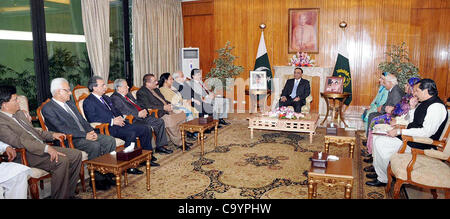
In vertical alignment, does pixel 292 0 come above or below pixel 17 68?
above

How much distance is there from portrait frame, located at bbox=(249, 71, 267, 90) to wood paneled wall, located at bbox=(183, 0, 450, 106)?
74 cm

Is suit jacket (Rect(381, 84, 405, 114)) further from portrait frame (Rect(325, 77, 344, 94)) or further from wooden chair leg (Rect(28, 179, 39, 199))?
wooden chair leg (Rect(28, 179, 39, 199))

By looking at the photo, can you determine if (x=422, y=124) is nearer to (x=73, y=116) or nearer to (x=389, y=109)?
(x=389, y=109)

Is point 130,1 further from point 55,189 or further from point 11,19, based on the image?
point 55,189

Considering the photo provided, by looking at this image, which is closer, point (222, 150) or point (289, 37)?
point (222, 150)

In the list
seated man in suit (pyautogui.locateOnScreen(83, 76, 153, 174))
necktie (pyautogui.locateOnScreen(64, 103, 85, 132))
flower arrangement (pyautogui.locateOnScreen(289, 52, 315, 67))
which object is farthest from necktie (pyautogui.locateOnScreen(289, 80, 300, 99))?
necktie (pyautogui.locateOnScreen(64, 103, 85, 132))

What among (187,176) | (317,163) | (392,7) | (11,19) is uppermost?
(392,7)

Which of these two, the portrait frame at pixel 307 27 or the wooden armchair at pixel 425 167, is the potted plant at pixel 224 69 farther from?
the wooden armchair at pixel 425 167

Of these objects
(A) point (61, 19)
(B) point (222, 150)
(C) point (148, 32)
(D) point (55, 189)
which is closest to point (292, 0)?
(C) point (148, 32)

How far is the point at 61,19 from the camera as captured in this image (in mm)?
5816

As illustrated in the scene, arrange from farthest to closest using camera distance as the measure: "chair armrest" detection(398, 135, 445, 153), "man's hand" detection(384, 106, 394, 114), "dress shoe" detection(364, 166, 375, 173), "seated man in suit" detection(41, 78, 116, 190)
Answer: "man's hand" detection(384, 106, 394, 114)
"dress shoe" detection(364, 166, 375, 173)
"seated man in suit" detection(41, 78, 116, 190)
"chair armrest" detection(398, 135, 445, 153)

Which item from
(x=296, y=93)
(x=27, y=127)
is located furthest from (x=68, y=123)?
(x=296, y=93)

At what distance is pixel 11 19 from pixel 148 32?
141 inches

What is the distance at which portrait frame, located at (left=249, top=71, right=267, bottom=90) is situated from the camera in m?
8.59
